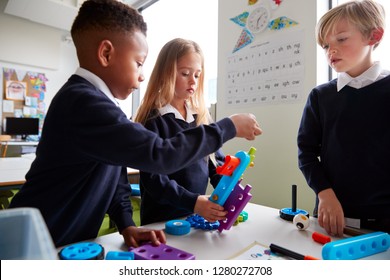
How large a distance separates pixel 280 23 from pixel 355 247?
4.36 ft

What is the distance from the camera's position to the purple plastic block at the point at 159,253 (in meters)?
0.50

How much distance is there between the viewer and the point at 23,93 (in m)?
4.21

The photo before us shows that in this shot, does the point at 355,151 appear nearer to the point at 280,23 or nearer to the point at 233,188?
the point at 233,188

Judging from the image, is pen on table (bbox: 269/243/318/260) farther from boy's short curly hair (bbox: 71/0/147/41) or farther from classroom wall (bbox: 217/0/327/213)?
classroom wall (bbox: 217/0/327/213)

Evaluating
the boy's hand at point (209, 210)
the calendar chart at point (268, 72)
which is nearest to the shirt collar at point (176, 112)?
the boy's hand at point (209, 210)

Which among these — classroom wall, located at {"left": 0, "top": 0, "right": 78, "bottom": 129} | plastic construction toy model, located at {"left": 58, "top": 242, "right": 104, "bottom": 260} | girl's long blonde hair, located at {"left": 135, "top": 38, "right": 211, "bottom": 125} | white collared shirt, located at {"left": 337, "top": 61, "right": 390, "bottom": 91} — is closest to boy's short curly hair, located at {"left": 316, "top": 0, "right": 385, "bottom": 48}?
white collared shirt, located at {"left": 337, "top": 61, "right": 390, "bottom": 91}

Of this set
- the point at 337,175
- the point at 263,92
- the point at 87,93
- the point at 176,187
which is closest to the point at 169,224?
the point at 176,187

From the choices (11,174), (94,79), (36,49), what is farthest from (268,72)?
(36,49)

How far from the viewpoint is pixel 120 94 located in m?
0.69

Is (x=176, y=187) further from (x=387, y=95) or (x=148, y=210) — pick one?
(x=387, y=95)

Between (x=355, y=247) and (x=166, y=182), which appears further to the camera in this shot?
(x=166, y=182)
